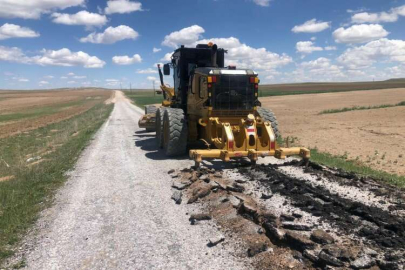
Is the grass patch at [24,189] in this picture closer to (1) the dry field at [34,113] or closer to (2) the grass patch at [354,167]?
(2) the grass patch at [354,167]

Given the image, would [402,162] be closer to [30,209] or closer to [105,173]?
[105,173]

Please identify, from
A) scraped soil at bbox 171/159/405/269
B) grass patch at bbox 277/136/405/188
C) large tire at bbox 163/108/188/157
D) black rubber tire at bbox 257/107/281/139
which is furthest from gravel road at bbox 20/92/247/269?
grass patch at bbox 277/136/405/188

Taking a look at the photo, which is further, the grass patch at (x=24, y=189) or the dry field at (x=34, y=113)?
the dry field at (x=34, y=113)

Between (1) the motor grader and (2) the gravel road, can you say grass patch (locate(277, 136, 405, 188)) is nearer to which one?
(1) the motor grader

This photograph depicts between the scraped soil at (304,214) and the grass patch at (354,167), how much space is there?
2.31 feet

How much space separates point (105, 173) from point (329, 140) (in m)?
9.30

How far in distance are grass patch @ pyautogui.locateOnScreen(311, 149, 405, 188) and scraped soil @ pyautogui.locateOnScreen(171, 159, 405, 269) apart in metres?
0.70

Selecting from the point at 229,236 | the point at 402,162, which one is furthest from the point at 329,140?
the point at 229,236

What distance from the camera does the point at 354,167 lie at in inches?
361

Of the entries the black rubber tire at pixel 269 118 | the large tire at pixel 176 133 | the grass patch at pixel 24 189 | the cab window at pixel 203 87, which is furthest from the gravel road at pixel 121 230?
the black rubber tire at pixel 269 118

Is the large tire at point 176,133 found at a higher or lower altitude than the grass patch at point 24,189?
higher

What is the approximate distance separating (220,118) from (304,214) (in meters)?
4.77

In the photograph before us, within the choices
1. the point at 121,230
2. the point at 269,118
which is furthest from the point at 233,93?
the point at 121,230

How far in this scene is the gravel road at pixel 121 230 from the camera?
14.4 feet
